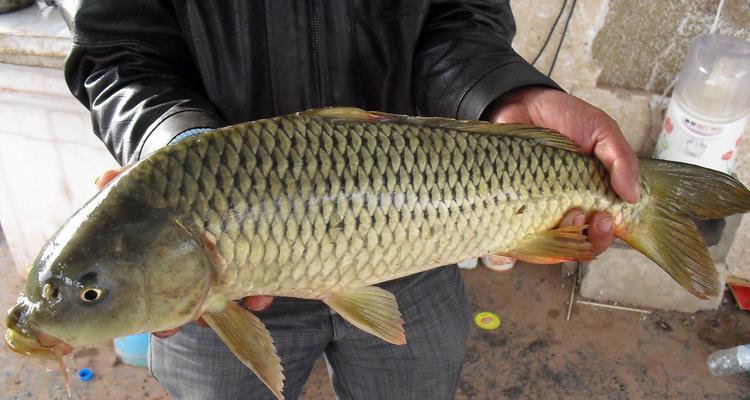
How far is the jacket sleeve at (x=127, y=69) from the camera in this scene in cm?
138

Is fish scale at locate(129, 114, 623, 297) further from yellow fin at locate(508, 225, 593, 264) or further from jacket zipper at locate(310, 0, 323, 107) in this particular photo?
jacket zipper at locate(310, 0, 323, 107)

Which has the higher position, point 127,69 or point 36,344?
point 127,69

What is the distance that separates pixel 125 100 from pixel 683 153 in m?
1.98

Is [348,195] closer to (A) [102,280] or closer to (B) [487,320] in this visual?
(A) [102,280]

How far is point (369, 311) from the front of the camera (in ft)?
4.04

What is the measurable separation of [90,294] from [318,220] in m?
0.37

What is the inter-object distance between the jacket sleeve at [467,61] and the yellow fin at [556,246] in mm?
333

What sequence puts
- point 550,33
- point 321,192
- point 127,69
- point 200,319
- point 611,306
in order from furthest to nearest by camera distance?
point 611,306
point 550,33
point 127,69
point 200,319
point 321,192

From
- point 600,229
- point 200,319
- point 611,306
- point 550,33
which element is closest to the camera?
point 200,319

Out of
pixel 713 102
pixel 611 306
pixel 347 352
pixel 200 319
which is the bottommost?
pixel 611 306

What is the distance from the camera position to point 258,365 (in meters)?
1.12

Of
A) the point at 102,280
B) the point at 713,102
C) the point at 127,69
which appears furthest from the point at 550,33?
the point at 102,280

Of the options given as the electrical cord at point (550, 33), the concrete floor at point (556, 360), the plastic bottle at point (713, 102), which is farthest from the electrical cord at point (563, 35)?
the concrete floor at point (556, 360)

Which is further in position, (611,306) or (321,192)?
(611,306)
